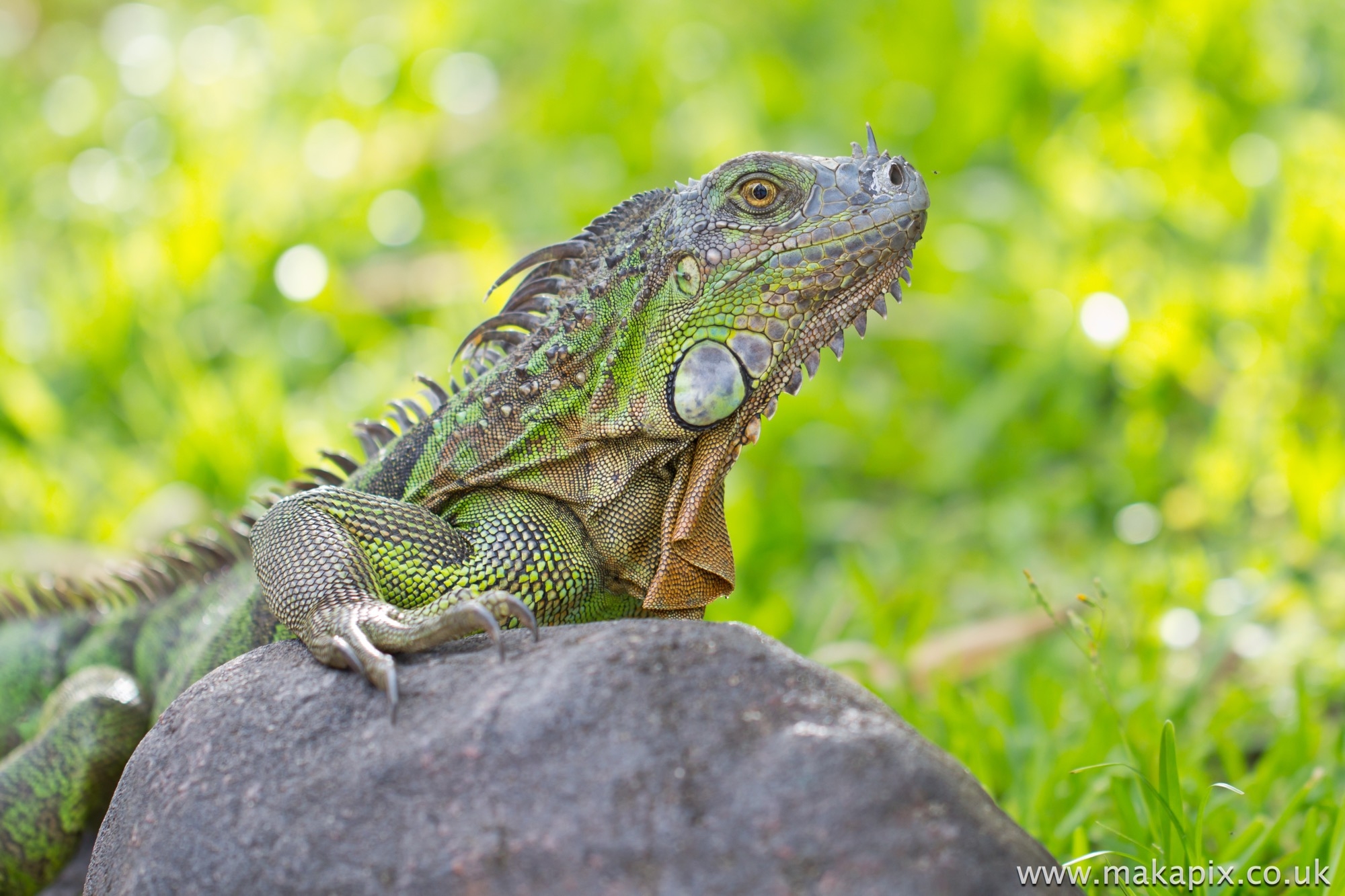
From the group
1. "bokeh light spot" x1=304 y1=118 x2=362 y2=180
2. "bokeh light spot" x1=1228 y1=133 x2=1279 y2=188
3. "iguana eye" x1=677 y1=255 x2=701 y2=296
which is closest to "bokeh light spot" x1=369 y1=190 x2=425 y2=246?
"bokeh light spot" x1=304 y1=118 x2=362 y2=180

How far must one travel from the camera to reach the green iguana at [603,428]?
2.69 metres

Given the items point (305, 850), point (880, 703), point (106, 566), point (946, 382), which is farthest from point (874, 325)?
point (305, 850)

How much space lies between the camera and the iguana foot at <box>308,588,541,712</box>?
2.29 metres

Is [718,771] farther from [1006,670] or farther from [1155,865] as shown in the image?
[1006,670]

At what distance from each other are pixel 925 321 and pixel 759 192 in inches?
214

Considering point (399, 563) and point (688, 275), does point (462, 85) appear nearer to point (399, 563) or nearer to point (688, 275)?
point (688, 275)

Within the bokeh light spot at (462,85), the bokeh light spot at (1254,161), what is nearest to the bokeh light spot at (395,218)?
the bokeh light spot at (462,85)

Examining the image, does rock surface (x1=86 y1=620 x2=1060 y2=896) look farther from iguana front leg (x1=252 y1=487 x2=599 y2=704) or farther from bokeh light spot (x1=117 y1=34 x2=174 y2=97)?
bokeh light spot (x1=117 y1=34 x2=174 y2=97)

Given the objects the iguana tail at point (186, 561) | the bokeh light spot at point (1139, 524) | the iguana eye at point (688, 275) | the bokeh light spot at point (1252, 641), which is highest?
the iguana eye at point (688, 275)

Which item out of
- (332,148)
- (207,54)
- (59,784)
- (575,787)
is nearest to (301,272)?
(332,148)

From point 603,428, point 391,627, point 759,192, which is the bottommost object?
point 391,627

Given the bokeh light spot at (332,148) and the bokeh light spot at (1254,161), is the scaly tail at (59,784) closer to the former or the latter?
the bokeh light spot at (332,148)

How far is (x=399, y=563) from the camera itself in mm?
2727

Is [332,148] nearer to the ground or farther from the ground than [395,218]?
farther from the ground
